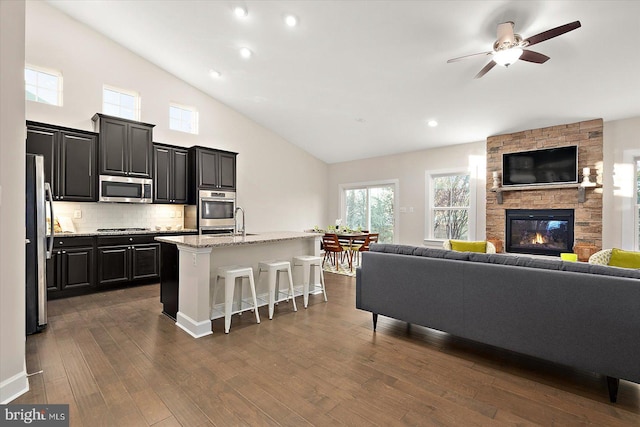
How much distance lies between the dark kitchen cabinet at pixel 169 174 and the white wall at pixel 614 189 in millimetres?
7514

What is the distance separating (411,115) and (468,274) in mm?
4298

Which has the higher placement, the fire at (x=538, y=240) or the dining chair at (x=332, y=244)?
the fire at (x=538, y=240)

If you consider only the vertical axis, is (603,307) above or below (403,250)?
below

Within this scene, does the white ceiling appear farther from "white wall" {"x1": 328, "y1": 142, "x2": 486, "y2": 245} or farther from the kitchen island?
the kitchen island

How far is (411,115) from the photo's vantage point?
20.0 ft

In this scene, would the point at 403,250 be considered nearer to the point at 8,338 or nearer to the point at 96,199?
the point at 8,338

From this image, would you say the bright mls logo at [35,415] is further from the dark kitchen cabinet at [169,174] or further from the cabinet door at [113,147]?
the dark kitchen cabinet at [169,174]

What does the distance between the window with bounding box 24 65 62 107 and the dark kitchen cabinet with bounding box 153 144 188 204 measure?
1519 mm

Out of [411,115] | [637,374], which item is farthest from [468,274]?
[411,115]

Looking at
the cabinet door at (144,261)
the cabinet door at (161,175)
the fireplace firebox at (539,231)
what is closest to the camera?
the cabinet door at (144,261)

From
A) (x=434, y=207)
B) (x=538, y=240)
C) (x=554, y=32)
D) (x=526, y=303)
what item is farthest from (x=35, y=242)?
(x=538, y=240)

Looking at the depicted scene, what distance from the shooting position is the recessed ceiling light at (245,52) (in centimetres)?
489

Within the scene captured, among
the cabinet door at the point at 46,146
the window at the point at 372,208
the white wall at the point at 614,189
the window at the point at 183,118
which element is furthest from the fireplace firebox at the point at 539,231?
the cabinet door at the point at 46,146

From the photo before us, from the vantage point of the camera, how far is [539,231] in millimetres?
5980
